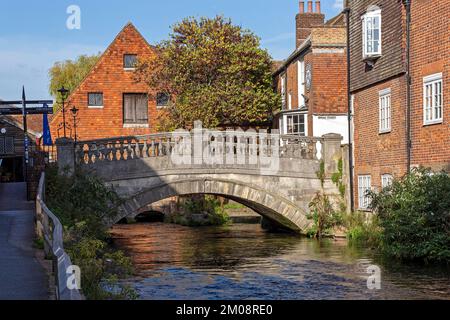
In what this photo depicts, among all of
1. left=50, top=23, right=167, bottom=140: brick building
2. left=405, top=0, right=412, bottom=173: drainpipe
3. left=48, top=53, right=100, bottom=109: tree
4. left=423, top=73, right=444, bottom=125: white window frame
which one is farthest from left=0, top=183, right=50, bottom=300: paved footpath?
left=48, top=53, right=100, bottom=109: tree

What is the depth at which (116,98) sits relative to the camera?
41125 millimetres

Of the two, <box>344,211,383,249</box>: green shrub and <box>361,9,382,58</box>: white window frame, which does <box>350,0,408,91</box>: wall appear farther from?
<box>344,211,383,249</box>: green shrub

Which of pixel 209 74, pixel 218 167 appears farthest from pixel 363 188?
pixel 209 74

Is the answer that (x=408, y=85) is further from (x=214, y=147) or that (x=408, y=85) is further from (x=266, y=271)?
(x=266, y=271)

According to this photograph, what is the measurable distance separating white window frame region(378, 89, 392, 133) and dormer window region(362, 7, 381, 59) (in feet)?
4.66

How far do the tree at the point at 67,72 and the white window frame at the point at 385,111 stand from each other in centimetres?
3601

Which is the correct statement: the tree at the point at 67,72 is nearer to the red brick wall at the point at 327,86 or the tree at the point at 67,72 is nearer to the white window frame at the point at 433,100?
the red brick wall at the point at 327,86

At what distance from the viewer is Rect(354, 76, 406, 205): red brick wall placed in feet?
76.2

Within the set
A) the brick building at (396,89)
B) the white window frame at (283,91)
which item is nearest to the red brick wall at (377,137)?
the brick building at (396,89)

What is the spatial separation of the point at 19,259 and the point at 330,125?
67.0 ft

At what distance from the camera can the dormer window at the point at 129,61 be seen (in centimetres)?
4125

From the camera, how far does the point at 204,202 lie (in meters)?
38.8

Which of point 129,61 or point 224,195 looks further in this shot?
point 129,61
